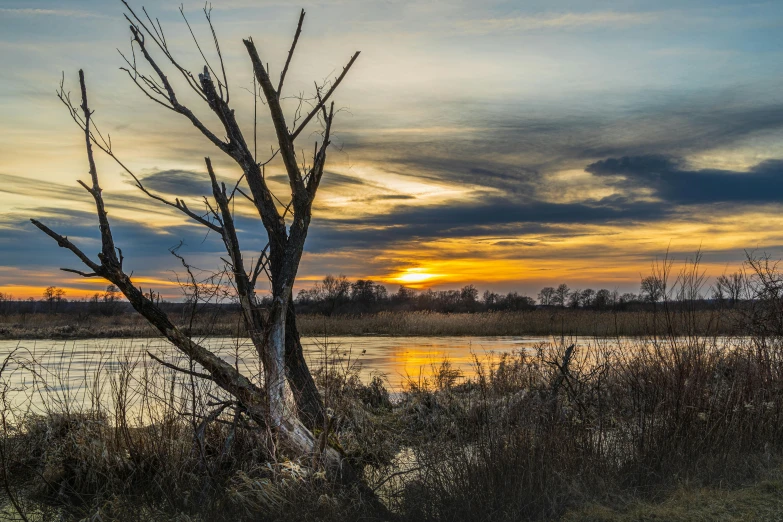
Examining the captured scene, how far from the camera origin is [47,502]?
7.32 meters

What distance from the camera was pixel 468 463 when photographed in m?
6.19

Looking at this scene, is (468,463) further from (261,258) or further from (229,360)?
(229,360)

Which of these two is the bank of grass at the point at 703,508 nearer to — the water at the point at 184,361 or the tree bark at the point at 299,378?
the tree bark at the point at 299,378

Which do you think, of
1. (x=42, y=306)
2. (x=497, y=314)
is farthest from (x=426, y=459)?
(x=42, y=306)

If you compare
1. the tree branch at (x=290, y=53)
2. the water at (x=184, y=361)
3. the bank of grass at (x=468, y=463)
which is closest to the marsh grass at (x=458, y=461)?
the bank of grass at (x=468, y=463)

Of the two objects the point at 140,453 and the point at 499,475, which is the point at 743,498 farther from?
the point at 140,453

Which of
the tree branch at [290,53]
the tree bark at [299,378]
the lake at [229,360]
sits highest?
the tree branch at [290,53]

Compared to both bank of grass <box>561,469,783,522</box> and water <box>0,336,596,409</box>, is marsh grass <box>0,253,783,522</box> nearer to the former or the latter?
bank of grass <box>561,469,783,522</box>

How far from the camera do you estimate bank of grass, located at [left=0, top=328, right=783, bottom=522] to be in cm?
591

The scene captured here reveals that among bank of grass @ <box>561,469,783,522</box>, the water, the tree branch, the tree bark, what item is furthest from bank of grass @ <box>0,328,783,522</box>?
the tree branch

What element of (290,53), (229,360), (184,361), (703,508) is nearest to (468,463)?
(703,508)

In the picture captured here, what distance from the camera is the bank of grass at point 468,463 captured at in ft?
19.4

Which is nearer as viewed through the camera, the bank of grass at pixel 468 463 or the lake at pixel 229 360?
the bank of grass at pixel 468 463

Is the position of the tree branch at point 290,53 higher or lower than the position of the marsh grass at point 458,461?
higher
